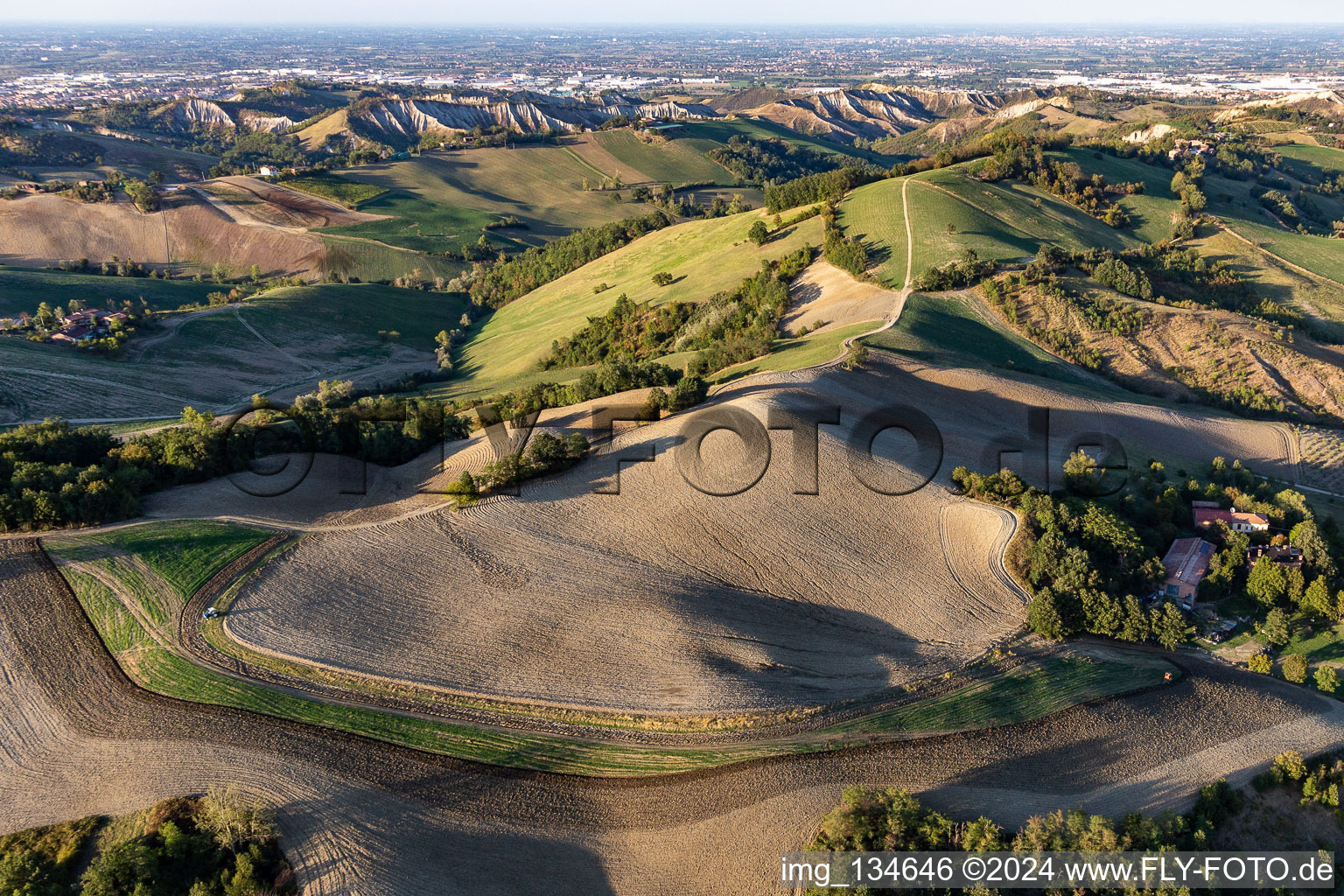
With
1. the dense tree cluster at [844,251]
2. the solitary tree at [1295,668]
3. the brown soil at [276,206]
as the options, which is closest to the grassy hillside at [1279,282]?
the dense tree cluster at [844,251]

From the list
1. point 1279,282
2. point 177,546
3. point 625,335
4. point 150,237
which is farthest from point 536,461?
point 150,237

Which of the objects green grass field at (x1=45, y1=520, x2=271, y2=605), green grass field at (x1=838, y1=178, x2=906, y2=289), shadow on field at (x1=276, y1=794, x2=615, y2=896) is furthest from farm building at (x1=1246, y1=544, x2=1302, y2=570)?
green grass field at (x1=45, y1=520, x2=271, y2=605)

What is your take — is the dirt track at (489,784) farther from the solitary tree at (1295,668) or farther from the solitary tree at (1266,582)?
the solitary tree at (1266,582)

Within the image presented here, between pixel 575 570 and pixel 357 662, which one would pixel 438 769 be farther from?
pixel 575 570

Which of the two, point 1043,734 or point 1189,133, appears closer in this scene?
point 1043,734

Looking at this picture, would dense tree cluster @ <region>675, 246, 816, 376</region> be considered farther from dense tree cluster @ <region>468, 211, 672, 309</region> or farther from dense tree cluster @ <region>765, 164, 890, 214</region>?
dense tree cluster @ <region>468, 211, 672, 309</region>

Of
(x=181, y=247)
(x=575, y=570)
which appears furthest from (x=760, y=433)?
(x=181, y=247)
